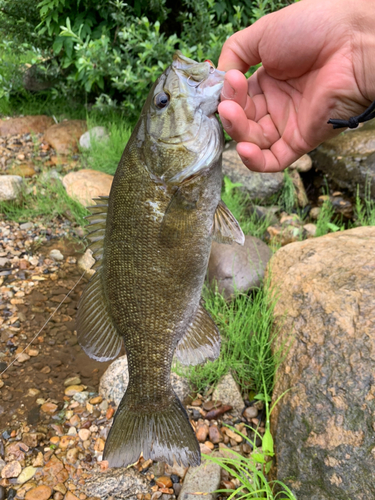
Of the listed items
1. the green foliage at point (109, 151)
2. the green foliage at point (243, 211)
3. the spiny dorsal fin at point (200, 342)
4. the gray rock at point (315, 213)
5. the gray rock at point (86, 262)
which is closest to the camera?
the spiny dorsal fin at point (200, 342)

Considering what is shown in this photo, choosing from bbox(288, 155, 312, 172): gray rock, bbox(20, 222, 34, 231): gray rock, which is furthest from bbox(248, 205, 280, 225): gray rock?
bbox(20, 222, 34, 231): gray rock

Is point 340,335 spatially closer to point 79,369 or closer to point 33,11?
point 79,369

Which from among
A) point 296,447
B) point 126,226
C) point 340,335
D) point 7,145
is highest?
point 126,226

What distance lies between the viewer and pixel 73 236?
462cm

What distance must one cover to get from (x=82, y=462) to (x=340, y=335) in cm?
184

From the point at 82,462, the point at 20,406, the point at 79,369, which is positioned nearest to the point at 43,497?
the point at 82,462

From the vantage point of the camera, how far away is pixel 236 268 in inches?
144

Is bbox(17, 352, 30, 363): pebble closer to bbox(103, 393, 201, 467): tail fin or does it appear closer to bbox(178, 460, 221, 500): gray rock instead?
bbox(178, 460, 221, 500): gray rock

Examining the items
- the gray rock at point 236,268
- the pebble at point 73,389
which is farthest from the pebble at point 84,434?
the gray rock at point 236,268

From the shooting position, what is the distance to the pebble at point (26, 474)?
2.50 m

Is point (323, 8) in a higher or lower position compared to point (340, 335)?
higher

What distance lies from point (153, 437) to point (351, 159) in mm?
4815

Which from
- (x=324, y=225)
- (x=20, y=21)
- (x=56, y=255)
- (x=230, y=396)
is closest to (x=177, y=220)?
(x=230, y=396)

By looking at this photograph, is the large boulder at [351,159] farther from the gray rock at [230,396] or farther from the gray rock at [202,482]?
A: the gray rock at [202,482]
